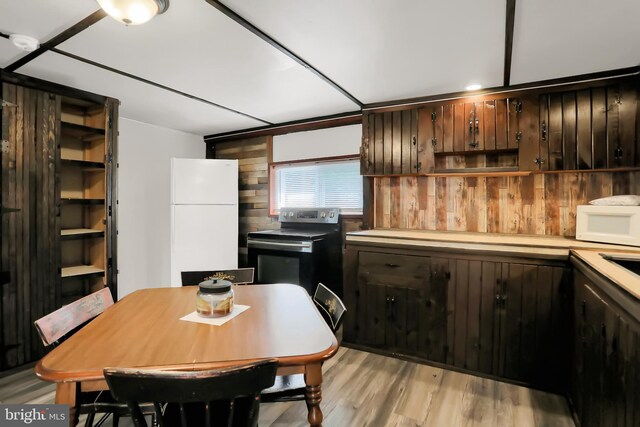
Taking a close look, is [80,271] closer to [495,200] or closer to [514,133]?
[495,200]

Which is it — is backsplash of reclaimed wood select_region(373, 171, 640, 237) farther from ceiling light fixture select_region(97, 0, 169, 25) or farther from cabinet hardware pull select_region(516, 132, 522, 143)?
ceiling light fixture select_region(97, 0, 169, 25)

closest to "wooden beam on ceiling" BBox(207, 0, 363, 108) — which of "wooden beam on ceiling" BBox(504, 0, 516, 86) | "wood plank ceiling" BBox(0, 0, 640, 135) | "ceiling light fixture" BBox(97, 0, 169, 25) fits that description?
"wood plank ceiling" BBox(0, 0, 640, 135)

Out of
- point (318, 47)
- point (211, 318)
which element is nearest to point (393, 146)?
point (318, 47)

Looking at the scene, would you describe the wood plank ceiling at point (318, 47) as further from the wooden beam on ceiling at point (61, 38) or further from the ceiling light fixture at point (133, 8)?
the ceiling light fixture at point (133, 8)

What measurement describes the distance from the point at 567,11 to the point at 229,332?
2217mm

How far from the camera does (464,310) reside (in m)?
2.46

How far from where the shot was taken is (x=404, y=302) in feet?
8.80

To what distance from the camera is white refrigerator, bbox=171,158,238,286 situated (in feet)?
12.5

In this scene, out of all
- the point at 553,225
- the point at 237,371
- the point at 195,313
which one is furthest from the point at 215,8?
the point at 553,225

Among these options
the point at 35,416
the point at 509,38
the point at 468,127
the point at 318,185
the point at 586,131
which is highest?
the point at 509,38

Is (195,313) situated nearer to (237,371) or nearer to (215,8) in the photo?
(237,371)

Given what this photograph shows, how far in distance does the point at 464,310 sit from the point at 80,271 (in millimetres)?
3268

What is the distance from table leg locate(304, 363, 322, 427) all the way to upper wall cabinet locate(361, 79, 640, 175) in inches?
90.0

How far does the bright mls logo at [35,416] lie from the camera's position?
1121mm
